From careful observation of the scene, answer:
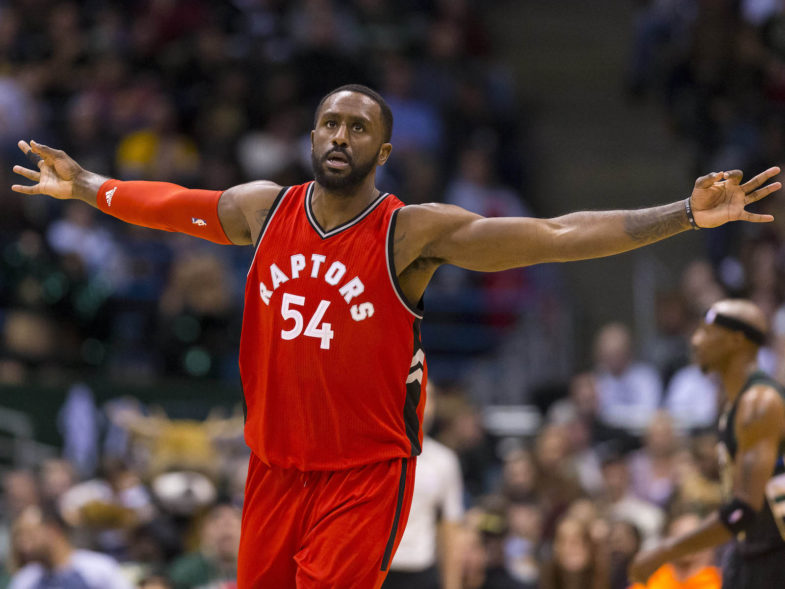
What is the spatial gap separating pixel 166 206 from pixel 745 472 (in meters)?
3.09

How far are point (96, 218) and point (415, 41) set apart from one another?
5.04 m

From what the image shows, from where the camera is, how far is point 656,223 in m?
4.91

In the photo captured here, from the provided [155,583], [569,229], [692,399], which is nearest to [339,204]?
[569,229]

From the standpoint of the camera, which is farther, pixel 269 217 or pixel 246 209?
pixel 246 209

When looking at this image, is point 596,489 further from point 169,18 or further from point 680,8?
point 169,18

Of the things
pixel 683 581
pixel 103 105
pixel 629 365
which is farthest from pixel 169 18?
pixel 683 581

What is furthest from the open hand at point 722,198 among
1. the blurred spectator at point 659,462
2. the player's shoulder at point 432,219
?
the blurred spectator at point 659,462

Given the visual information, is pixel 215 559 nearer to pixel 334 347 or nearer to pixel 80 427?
pixel 80 427

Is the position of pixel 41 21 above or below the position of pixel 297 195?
above

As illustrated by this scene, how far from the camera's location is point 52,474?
11680 mm

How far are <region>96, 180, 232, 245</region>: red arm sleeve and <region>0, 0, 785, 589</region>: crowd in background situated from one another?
4009mm

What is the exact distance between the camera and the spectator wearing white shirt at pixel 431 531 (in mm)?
8562

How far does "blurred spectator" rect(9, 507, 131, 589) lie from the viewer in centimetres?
963

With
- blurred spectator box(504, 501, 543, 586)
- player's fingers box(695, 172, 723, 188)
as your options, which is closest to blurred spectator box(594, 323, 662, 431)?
blurred spectator box(504, 501, 543, 586)
